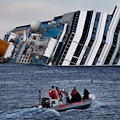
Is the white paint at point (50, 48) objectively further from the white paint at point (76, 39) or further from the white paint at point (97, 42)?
the white paint at point (97, 42)

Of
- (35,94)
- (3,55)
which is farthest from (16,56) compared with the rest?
(35,94)

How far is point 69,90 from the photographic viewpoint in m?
54.2

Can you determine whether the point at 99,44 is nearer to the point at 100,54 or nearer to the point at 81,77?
the point at 100,54

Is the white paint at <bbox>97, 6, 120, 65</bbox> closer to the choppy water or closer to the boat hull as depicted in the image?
the choppy water

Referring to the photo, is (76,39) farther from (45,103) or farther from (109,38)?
(45,103)

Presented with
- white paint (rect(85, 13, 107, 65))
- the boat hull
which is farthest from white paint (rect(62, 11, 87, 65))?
the boat hull

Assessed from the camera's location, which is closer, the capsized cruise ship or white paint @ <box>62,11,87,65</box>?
the capsized cruise ship

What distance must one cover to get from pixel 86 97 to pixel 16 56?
6051cm

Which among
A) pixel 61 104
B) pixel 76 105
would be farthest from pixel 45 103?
pixel 76 105

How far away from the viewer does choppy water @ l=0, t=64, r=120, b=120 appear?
3728cm

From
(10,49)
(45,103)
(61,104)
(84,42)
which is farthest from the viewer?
(10,49)

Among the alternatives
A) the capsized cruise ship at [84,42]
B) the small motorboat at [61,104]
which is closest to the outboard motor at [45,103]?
the small motorboat at [61,104]

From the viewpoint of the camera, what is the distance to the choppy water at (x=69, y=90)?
122ft

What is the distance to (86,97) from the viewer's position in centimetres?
4262
